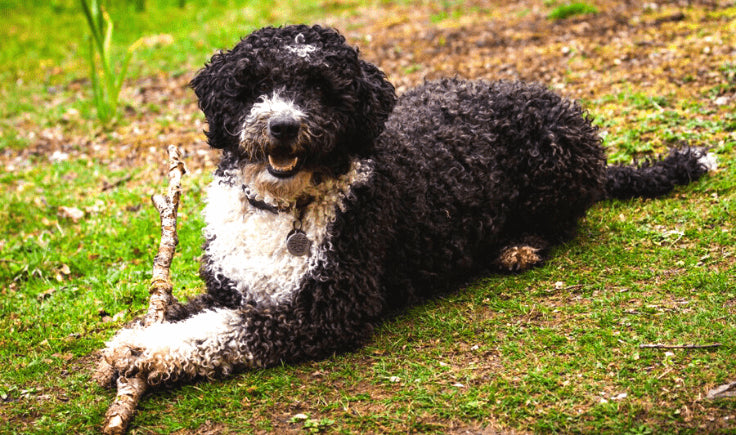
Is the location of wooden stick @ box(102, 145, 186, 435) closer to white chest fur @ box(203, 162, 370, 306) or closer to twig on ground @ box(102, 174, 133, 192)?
white chest fur @ box(203, 162, 370, 306)

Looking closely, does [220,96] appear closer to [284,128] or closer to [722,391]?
[284,128]

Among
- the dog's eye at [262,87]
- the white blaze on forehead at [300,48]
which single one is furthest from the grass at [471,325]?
the white blaze on forehead at [300,48]

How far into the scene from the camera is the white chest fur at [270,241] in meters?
4.15

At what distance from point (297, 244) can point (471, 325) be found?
1225 millimetres

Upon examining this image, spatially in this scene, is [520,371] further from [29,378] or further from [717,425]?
[29,378]

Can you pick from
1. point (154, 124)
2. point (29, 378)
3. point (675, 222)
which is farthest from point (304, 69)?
point (154, 124)

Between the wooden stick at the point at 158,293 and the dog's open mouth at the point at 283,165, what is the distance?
947 millimetres

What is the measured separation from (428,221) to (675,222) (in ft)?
6.97

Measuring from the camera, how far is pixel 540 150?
5348mm

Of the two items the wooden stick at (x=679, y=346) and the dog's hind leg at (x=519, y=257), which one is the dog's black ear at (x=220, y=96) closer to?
the dog's hind leg at (x=519, y=257)

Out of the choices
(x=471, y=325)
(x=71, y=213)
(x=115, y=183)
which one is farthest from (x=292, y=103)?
(x=115, y=183)

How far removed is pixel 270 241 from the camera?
165 inches

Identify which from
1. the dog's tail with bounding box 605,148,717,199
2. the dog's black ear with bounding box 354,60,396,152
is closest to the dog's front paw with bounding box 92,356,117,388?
the dog's black ear with bounding box 354,60,396,152

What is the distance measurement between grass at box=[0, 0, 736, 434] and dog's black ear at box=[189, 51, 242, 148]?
4.53 ft
